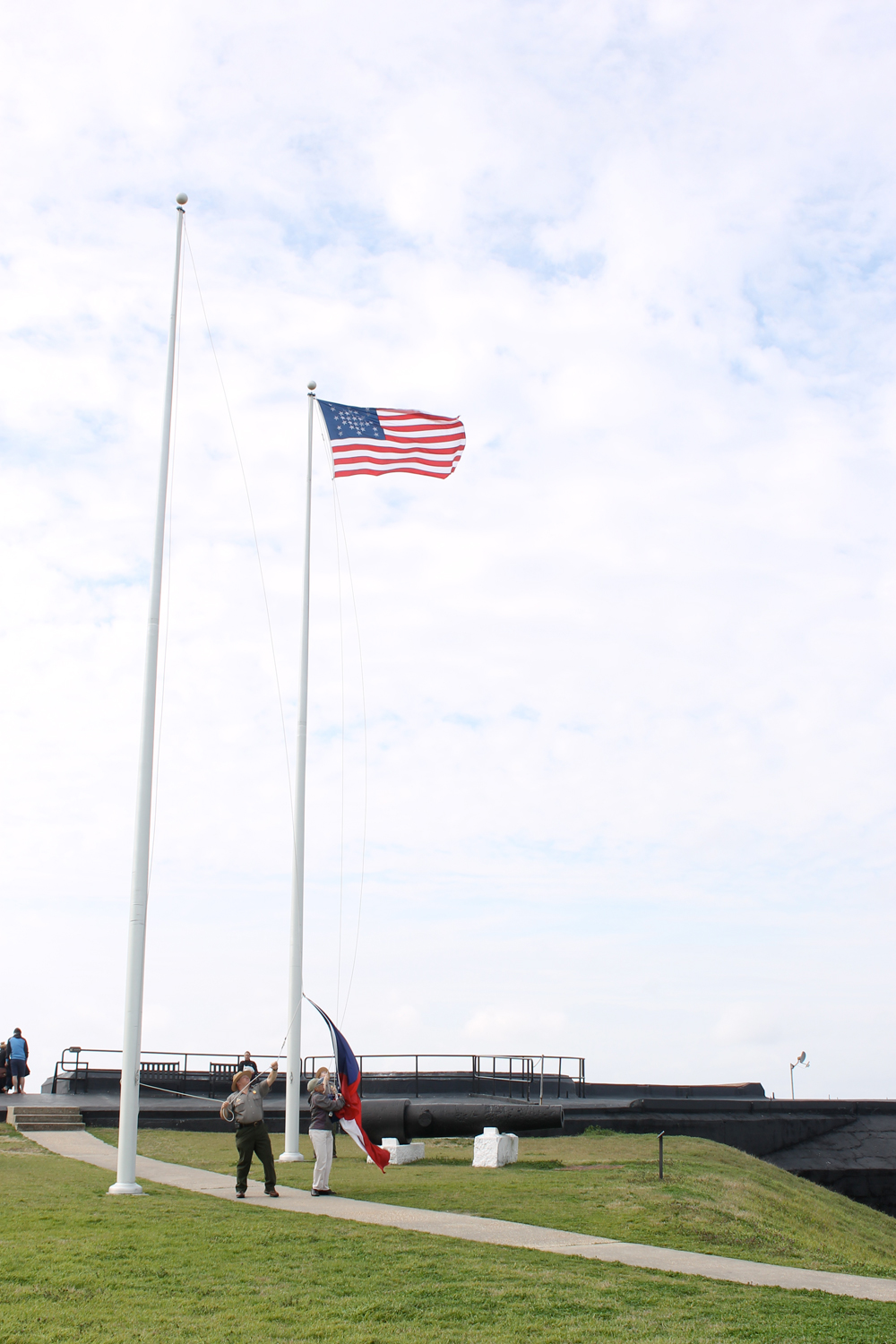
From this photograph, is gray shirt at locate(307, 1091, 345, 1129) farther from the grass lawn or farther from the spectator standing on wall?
the spectator standing on wall

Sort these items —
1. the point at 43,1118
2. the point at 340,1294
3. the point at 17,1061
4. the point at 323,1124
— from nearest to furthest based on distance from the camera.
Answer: the point at 340,1294 → the point at 323,1124 → the point at 43,1118 → the point at 17,1061

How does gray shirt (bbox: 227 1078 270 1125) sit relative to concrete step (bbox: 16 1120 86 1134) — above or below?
above

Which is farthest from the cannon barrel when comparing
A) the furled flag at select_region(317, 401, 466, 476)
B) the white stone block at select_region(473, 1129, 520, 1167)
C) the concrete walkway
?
the furled flag at select_region(317, 401, 466, 476)

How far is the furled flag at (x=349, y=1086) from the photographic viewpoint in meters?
15.1

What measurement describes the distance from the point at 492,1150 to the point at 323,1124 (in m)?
4.81

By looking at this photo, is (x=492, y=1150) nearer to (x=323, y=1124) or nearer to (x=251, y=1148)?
Answer: (x=323, y=1124)

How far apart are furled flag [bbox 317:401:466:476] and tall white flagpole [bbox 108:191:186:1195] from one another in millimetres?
4444

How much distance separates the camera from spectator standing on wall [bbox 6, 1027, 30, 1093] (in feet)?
93.4

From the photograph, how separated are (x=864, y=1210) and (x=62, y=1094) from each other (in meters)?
20.1

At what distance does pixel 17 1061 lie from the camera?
28484 mm

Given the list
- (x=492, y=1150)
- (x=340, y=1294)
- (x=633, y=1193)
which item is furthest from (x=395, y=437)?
(x=340, y=1294)

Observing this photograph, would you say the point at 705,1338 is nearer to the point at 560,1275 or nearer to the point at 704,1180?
the point at 560,1275

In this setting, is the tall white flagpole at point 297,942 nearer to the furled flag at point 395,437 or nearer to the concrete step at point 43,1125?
the furled flag at point 395,437

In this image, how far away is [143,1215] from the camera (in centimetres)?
1190
